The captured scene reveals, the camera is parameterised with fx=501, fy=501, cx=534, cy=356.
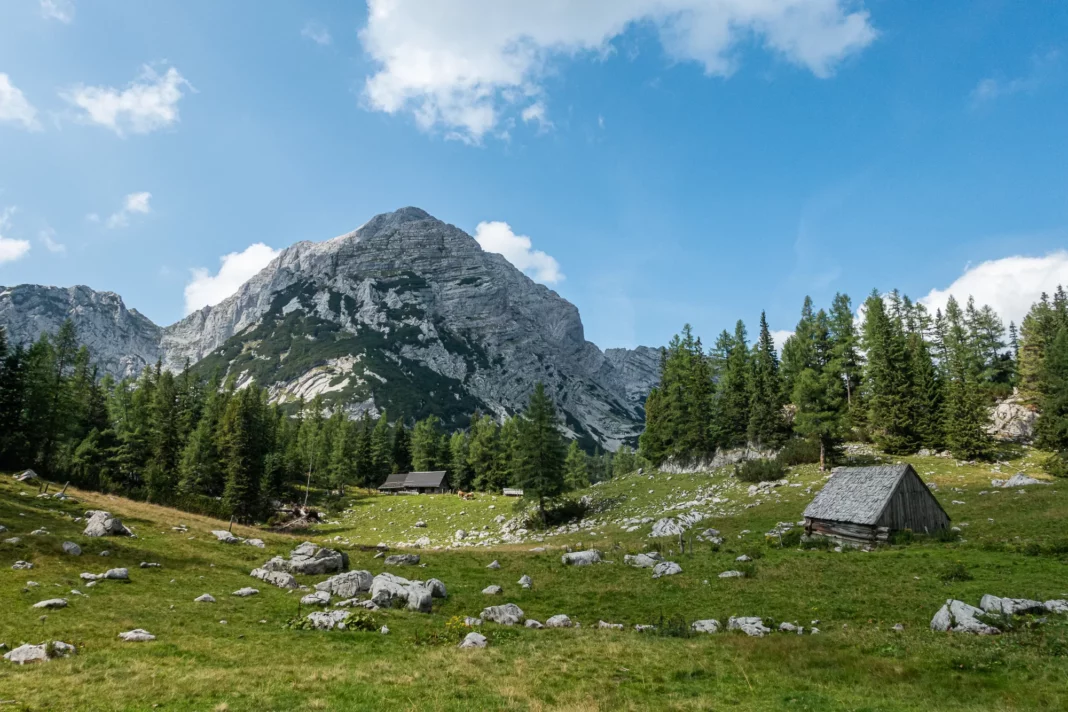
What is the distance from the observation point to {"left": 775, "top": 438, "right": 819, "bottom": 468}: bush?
58.1m

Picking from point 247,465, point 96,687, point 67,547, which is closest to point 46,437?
point 247,465

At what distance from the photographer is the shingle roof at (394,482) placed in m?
110

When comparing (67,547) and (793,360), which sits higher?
(793,360)

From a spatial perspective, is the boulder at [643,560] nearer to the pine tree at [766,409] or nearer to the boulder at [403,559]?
the boulder at [403,559]

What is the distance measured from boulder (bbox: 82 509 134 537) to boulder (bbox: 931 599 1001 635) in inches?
1682

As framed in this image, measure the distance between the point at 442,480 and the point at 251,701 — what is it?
97.2 meters

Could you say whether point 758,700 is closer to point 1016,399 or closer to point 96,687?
point 96,687

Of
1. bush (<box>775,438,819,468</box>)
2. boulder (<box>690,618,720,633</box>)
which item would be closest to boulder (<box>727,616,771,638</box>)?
boulder (<box>690,618,720,633</box>)

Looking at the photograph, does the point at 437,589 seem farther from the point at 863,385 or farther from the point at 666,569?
the point at 863,385

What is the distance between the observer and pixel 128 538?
3148cm

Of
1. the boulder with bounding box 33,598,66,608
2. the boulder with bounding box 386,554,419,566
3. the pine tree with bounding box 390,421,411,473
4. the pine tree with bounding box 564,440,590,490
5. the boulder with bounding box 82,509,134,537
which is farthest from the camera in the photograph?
the pine tree with bounding box 564,440,590,490

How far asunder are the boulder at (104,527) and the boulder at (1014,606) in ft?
147

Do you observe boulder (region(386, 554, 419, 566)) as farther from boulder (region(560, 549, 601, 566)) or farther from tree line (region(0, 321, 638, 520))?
tree line (region(0, 321, 638, 520))

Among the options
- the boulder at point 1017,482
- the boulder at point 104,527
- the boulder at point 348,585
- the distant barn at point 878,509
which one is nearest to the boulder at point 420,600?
the boulder at point 348,585
